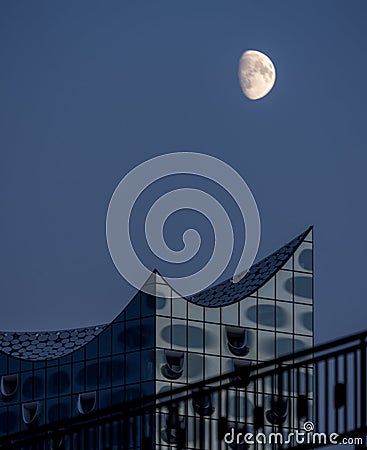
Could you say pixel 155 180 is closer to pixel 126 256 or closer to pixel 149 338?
pixel 126 256

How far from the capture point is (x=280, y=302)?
288 feet

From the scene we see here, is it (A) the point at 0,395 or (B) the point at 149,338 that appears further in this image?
(A) the point at 0,395

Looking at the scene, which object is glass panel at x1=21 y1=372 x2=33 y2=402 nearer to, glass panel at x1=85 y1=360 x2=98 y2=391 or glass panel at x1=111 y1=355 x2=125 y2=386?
glass panel at x1=85 y1=360 x2=98 y2=391

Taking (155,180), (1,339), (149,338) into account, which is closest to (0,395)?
(1,339)

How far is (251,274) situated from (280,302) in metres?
3.18

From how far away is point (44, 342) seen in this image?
290 feet

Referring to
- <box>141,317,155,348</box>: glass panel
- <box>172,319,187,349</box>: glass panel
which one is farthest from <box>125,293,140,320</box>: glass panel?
<box>172,319,187,349</box>: glass panel

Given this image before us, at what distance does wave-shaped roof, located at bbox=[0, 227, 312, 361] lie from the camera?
285 feet

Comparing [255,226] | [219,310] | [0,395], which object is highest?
[255,226]

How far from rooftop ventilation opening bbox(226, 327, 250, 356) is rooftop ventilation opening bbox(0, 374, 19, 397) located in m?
15.2

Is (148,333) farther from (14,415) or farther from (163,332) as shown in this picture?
(14,415)

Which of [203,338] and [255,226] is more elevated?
[255,226]

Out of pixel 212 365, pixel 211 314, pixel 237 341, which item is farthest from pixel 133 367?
pixel 237 341

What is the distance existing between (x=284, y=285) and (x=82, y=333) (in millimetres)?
14889
